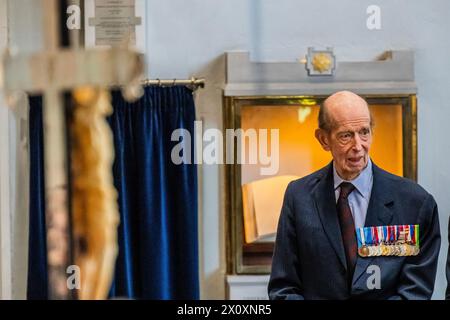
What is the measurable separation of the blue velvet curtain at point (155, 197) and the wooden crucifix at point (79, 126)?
84 cm

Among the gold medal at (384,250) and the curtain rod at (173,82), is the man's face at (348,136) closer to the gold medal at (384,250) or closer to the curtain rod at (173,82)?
the gold medal at (384,250)

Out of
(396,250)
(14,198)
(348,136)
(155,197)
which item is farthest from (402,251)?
(14,198)

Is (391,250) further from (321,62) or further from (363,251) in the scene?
(321,62)

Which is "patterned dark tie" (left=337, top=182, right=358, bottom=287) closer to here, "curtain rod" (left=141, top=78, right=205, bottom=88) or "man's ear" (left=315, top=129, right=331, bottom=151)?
"man's ear" (left=315, top=129, right=331, bottom=151)

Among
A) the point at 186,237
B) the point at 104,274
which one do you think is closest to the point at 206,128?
the point at 186,237

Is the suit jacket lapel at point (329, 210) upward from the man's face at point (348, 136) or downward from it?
downward

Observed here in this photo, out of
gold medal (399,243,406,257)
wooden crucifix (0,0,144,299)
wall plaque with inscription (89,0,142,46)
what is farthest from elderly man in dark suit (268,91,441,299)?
wooden crucifix (0,0,144,299)

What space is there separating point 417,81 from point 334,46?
17 cm

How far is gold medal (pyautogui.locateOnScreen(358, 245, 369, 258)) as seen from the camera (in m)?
0.94

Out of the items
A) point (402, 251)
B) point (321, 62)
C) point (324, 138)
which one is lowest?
point (402, 251)

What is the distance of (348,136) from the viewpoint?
96 cm

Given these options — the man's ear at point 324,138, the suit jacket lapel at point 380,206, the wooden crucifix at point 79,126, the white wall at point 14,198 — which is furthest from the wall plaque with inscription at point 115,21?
the wooden crucifix at point 79,126

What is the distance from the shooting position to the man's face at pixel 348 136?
3.14 ft

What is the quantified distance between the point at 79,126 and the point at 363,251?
58 cm
